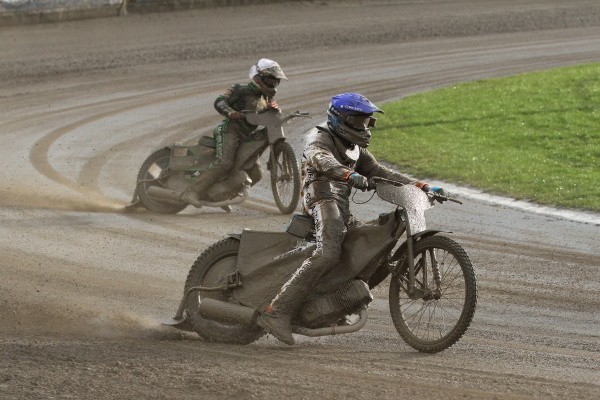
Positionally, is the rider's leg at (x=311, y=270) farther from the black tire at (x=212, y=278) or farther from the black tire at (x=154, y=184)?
the black tire at (x=154, y=184)

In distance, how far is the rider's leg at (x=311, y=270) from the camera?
934 centimetres

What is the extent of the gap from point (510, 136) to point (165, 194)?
6.93 meters

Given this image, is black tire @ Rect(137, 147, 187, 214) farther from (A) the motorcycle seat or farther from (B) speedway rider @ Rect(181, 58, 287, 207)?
(A) the motorcycle seat

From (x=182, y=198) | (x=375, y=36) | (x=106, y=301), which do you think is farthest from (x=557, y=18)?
(x=106, y=301)

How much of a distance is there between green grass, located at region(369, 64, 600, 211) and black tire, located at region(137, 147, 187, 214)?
3723 millimetres

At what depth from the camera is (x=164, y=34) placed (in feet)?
97.3

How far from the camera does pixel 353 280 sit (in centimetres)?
945

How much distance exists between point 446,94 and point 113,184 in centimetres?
895

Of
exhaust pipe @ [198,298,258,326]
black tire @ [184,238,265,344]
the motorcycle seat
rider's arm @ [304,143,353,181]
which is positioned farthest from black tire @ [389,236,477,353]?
the motorcycle seat

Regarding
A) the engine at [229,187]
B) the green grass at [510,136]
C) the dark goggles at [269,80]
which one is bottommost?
the green grass at [510,136]

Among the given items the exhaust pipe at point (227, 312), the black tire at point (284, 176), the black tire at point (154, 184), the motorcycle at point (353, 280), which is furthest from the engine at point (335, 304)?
the black tire at point (154, 184)

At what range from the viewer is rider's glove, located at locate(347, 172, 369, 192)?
8938 millimetres

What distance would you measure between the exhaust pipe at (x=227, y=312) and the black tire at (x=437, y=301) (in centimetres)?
112

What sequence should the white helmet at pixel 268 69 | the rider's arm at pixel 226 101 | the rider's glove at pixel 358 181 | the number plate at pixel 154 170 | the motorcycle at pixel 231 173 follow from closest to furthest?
the rider's glove at pixel 358 181 < the white helmet at pixel 268 69 < the rider's arm at pixel 226 101 < the motorcycle at pixel 231 173 < the number plate at pixel 154 170
